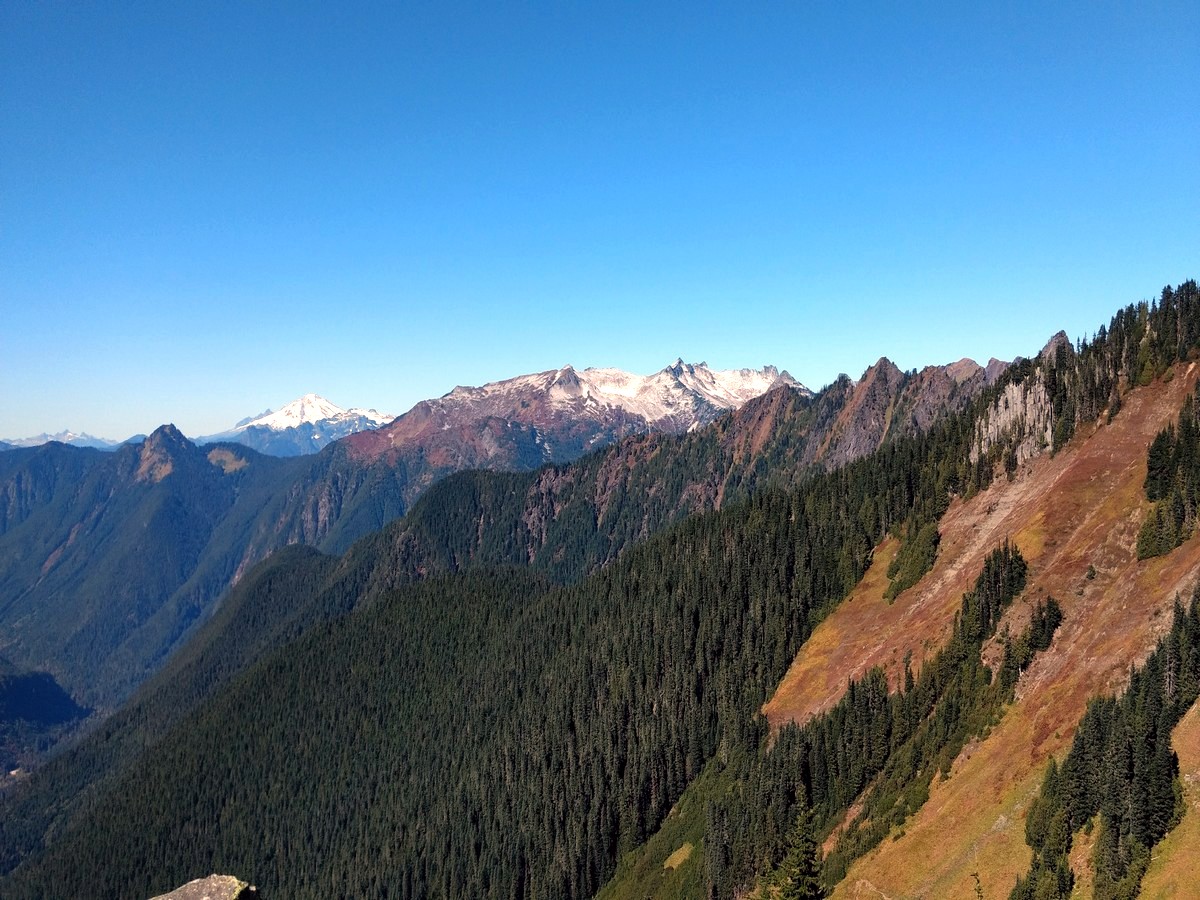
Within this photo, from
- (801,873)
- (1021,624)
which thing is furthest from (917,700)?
(801,873)

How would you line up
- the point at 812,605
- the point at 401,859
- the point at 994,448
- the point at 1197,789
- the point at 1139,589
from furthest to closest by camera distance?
the point at 401,859, the point at 812,605, the point at 994,448, the point at 1139,589, the point at 1197,789

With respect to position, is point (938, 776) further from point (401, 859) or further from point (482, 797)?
point (401, 859)

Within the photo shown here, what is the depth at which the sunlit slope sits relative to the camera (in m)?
80.6

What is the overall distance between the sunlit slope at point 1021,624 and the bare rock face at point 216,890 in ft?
237

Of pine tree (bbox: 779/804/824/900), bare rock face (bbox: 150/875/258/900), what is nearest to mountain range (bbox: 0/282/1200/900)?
pine tree (bbox: 779/804/824/900)

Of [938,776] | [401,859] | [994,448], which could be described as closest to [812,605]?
[994,448]

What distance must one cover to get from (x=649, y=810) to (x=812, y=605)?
192 feet

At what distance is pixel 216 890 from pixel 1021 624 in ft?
350

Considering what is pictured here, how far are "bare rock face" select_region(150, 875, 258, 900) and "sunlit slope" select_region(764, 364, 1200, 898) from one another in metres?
72.3

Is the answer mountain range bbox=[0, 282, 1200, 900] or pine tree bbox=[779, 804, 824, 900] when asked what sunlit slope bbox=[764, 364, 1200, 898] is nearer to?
mountain range bbox=[0, 282, 1200, 900]

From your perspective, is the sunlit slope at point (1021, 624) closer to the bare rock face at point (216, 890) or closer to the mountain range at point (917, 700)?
the mountain range at point (917, 700)

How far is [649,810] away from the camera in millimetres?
155750

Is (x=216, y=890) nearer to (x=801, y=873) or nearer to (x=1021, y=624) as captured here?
(x=801, y=873)

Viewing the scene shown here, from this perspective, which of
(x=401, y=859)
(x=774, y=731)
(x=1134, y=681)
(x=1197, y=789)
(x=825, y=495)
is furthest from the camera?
(x=825, y=495)
